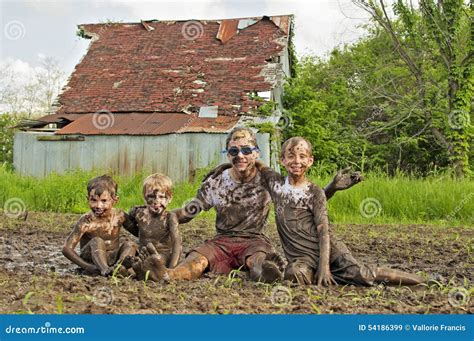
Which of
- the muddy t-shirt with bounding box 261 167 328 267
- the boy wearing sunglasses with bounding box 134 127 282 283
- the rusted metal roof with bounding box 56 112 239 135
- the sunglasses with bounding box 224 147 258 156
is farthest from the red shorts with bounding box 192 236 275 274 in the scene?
the rusted metal roof with bounding box 56 112 239 135

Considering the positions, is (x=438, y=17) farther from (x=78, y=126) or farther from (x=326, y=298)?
(x=326, y=298)

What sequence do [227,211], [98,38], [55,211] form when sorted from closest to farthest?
[227,211], [55,211], [98,38]

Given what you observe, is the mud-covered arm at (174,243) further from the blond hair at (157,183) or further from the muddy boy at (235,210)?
the blond hair at (157,183)

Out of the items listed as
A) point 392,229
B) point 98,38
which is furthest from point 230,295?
point 98,38

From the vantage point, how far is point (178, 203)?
14258 millimetres

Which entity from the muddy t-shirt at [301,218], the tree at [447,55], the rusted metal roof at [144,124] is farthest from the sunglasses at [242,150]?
the tree at [447,55]

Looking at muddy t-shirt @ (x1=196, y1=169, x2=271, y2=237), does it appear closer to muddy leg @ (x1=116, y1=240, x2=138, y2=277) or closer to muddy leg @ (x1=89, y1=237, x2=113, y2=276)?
muddy leg @ (x1=116, y1=240, x2=138, y2=277)

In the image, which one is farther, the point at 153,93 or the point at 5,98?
the point at 5,98

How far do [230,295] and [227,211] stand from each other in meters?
1.39

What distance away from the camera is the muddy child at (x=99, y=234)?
5637mm

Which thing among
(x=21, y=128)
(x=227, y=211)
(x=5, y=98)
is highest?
(x=5, y=98)

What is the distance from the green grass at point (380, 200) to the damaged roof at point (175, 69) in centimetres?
496

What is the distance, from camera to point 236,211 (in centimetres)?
580

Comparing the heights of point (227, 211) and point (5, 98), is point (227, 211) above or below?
below
